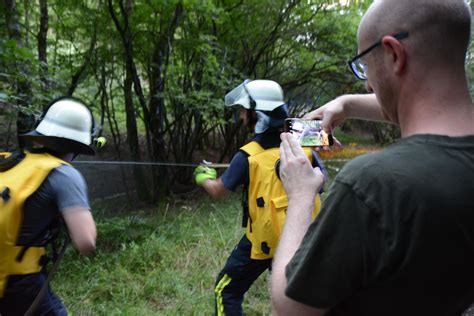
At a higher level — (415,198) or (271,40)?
(271,40)

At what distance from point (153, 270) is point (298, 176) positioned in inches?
167

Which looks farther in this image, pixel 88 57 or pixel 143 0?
pixel 88 57

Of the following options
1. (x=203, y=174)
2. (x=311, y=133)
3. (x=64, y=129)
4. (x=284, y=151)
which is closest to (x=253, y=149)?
(x=203, y=174)

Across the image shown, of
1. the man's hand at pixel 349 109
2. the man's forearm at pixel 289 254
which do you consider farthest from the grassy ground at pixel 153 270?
the man's forearm at pixel 289 254

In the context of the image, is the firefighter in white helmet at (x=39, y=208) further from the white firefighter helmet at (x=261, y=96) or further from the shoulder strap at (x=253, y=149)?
the white firefighter helmet at (x=261, y=96)

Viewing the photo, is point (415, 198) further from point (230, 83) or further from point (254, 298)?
point (230, 83)

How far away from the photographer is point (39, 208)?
7.50ft

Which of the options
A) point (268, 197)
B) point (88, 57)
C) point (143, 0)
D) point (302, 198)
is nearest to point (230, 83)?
point (143, 0)

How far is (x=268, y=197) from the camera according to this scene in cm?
283

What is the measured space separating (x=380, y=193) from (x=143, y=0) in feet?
24.8

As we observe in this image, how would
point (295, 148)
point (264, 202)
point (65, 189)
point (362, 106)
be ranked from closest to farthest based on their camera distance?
1. point (295, 148)
2. point (362, 106)
3. point (65, 189)
4. point (264, 202)

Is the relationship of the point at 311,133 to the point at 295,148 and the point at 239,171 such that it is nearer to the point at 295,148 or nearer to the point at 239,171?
the point at 295,148

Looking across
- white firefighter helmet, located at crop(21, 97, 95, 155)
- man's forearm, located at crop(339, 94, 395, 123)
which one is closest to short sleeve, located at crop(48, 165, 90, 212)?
white firefighter helmet, located at crop(21, 97, 95, 155)

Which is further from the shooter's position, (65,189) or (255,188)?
(255,188)
